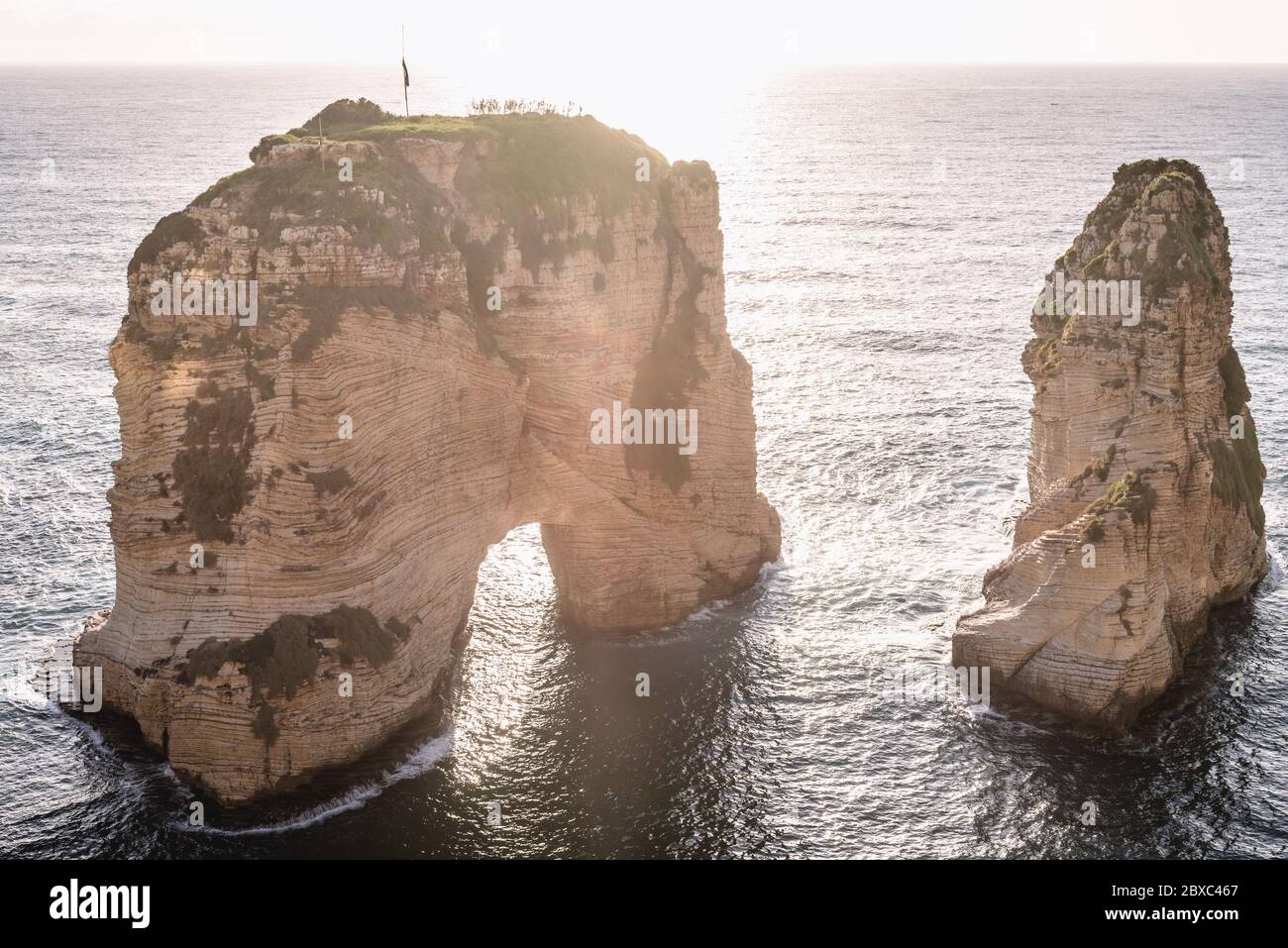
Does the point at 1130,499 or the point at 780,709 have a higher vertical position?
the point at 1130,499

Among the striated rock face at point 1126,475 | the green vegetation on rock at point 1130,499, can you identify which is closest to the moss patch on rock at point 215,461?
the striated rock face at point 1126,475

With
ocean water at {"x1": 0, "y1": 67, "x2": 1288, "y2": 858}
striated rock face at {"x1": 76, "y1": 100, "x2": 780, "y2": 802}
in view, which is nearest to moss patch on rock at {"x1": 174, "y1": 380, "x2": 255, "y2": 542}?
striated rock face at {"x1": 76, "y1": 100, "x2": 780, "y2": 802}

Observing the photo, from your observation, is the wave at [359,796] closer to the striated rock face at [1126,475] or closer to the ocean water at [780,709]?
the ocean water at [780,709]

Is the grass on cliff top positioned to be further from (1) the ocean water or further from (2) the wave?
(2) the wave

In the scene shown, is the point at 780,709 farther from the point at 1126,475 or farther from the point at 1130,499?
the point at 1126,475

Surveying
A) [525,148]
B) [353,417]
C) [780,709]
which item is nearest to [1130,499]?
[780,709]

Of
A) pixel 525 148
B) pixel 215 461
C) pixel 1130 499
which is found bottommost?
pixel 1130 499
